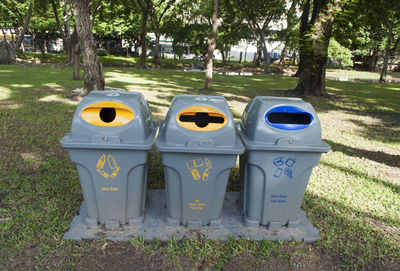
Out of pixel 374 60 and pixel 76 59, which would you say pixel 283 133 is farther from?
pixel 374 60

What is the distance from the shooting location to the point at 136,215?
8.45ft

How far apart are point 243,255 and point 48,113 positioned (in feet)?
18.6

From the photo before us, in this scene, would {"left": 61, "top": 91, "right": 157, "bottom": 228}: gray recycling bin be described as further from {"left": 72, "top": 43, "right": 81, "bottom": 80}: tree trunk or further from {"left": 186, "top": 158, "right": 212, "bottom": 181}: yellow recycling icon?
{"left": 72, "top": 43, "right": 81, "bottom": 80}: tree trunk

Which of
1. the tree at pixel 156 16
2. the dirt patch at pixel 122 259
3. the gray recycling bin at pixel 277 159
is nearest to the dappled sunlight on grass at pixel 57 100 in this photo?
the dirt patch at pixel 122 259

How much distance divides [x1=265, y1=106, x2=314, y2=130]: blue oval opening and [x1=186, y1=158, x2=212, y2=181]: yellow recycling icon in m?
0.65

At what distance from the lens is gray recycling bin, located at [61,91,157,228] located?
220cm

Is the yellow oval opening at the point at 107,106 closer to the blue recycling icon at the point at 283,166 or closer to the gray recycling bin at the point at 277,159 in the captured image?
the gray recycling bin at the point at 277,159

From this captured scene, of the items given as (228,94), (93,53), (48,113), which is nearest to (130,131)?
(48,113)

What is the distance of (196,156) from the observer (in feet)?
7.47

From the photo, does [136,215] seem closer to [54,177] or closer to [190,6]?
[54,177]

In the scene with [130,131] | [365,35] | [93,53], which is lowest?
[130,131]

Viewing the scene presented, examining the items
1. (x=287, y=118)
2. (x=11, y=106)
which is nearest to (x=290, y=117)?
(x=287, y=118)

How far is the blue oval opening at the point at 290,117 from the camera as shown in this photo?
233 cm

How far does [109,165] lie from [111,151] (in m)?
0.14
